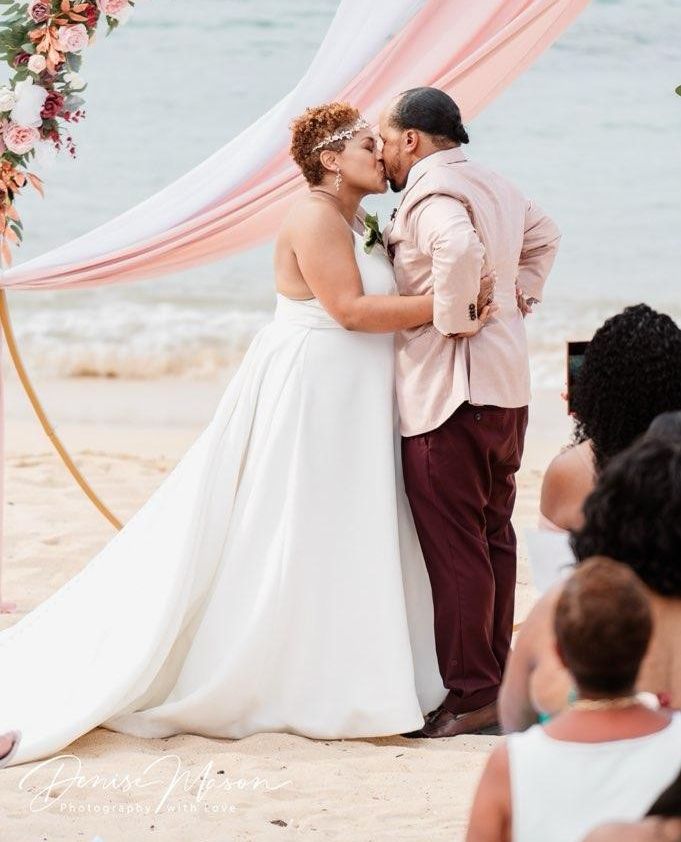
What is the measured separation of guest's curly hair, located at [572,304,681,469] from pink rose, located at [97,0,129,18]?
2671 mm

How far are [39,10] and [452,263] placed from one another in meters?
1.96

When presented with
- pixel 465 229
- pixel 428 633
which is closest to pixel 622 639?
pixel 465 229

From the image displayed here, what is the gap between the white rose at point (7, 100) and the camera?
15.5 feet

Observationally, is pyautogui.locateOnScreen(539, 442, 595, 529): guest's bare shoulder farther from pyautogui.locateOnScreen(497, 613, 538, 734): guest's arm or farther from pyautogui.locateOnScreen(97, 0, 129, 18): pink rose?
pyautogui.locateOnScreen(97, 0, 129, 18): pink rose

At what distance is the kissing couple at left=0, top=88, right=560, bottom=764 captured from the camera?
12.8 feet

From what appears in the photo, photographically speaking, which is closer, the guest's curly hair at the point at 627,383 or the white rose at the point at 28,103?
the guest's curly hair at the point at 627,383

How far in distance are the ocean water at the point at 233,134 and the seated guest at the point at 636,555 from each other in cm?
1162

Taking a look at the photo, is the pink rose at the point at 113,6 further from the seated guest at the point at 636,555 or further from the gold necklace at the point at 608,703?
the gold necklace at the point at 608,703

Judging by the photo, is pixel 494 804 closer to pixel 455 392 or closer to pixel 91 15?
pixel 455 392

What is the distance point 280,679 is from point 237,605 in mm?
251

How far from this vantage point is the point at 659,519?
81.2 inches

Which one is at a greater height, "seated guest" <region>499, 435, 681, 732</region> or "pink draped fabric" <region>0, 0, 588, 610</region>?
"pink draped fabric" <region>0, 0, 588, 610</region>

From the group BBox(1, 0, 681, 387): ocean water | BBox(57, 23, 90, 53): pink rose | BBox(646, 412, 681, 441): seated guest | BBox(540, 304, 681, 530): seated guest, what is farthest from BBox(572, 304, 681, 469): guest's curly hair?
BBox(1, 0, 681, 387): ocean water

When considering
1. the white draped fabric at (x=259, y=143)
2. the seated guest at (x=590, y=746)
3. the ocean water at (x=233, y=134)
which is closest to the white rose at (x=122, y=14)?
the white draped fabric at (x=259, y=143)
